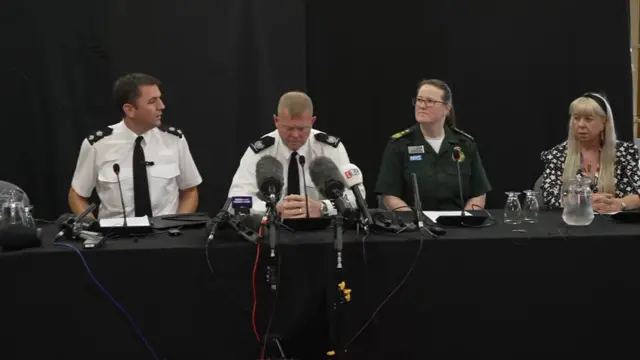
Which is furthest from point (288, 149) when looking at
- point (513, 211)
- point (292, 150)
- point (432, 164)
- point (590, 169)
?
point (590, 169)

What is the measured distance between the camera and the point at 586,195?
2508mm

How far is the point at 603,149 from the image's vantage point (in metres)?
3.39

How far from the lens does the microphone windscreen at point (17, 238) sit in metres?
2.16

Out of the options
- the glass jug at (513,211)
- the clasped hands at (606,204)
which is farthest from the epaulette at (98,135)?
the clasped hands at (606,204)

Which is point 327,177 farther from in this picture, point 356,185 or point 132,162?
point 132,162

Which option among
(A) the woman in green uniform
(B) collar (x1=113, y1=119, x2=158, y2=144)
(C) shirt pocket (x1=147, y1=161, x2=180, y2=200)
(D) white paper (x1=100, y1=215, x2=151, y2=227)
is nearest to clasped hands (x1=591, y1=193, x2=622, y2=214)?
(A) the woman in green uniform

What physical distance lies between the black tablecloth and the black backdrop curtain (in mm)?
1707

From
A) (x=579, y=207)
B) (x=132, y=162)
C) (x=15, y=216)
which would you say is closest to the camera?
(x=15, y=216)

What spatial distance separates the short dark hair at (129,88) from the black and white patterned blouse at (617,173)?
2.04 m

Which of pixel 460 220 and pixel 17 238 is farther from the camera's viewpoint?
pixel 460 220

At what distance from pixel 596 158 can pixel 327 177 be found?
67.7 inches

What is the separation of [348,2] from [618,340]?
2.51 meters

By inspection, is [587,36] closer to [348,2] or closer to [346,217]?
[348,2]

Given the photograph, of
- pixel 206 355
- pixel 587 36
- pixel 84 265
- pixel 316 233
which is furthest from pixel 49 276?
pixel 587 36
